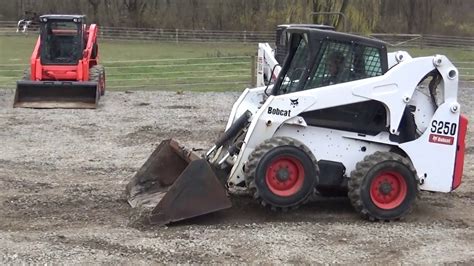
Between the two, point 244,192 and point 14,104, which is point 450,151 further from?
point 14,104

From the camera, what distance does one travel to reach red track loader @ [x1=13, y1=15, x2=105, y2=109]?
1538 cm

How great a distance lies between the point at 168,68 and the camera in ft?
83.2

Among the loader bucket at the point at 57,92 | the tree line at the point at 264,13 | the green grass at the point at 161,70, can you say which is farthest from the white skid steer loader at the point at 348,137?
the tree line at the point at 264,13

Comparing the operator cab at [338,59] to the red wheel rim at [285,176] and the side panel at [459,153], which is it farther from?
the side panel at [459,153]

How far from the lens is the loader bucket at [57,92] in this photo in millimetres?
15352

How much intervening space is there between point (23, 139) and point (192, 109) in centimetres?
456

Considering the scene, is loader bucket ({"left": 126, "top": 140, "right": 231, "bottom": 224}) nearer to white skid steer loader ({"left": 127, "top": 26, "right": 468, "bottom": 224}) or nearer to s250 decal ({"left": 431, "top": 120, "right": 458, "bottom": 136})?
white skid steer loader ({"left": 127, "top": 26, "right": 468, "bottom": 224})

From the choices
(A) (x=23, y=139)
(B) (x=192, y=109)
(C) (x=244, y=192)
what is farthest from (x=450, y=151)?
(B) (x=192, y=109)

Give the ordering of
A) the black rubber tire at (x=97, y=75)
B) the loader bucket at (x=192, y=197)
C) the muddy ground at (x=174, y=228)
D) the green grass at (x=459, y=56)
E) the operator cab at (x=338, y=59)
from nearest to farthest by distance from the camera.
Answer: the muddy ground at (x=174, y=228)
the loader bucket at (x=192, y=197)
the operator cab at (x=338, y=59)
the black rubber tire at (x=97, y=75)
the green grass at (x=459, y=56)

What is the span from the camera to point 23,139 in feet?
36.7

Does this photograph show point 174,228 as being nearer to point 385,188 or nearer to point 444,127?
point 385,188

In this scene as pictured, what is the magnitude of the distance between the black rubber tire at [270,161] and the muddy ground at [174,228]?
0.22 metres

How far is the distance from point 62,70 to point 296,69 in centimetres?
1059

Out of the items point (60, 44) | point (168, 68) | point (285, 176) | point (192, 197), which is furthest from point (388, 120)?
point (168, 68)
